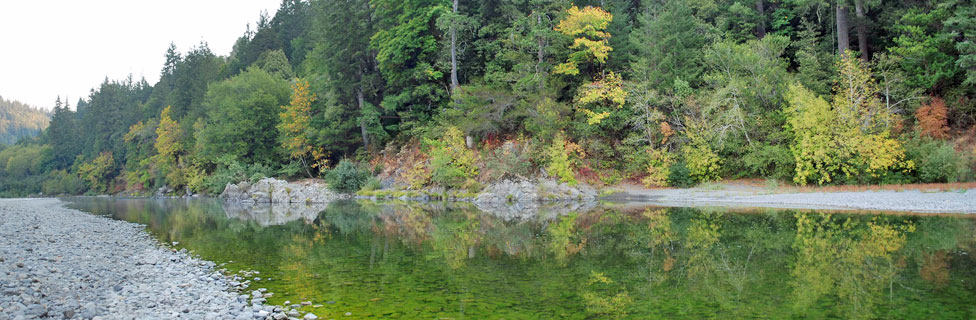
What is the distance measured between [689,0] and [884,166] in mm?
17321

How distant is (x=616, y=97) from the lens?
31.3m

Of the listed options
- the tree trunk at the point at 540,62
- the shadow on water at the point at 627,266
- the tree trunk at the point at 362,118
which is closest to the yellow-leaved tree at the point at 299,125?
the tree trunk at the point at 362,118

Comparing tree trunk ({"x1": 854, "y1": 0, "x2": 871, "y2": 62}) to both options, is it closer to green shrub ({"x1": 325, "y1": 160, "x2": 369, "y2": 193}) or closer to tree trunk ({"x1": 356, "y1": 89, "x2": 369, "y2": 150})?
tree trunk ({"x1": 356, "y1": 89, "x2": 369, "y2": 150})

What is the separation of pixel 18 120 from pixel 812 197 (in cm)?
23373

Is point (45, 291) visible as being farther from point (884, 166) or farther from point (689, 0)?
point (689, 0)

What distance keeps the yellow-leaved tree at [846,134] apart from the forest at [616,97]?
3.9 inches

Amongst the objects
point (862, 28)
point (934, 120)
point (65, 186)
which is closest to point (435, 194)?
point (934, 120)

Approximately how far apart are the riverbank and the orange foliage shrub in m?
4.14

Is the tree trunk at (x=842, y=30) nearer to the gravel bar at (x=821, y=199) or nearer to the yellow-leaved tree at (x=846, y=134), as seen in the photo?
the yellow-leaved tree at (x=846, y=134)

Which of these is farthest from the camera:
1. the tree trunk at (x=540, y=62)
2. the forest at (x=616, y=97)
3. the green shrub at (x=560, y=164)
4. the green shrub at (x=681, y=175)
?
the tree trunk at (x=540, y=62)

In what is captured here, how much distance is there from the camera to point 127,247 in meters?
14.1

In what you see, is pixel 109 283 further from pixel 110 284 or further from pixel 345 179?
pixel 345 179

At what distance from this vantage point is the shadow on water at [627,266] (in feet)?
23.5

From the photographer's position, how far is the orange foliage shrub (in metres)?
24.1
